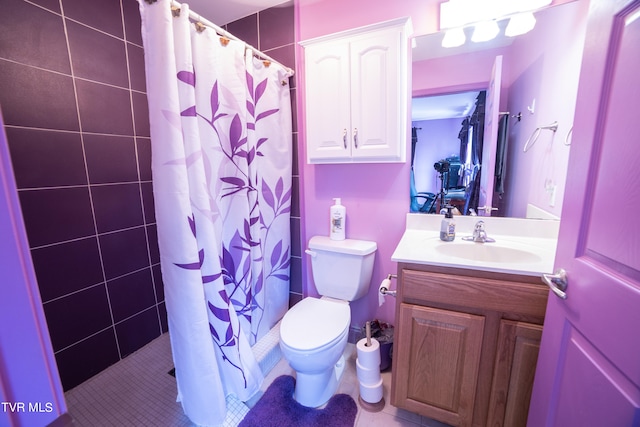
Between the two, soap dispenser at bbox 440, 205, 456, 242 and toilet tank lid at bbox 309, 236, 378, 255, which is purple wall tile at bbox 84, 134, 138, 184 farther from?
soap dispenser at bbox 440, 205, 456, 242

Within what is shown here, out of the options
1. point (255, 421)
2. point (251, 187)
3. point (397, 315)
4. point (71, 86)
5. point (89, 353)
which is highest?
point (71, 86)

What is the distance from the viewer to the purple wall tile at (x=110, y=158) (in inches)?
58.7

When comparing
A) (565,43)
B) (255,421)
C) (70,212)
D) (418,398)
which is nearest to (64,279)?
(70,212)

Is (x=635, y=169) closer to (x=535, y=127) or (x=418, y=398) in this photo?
(x=535, y=127)

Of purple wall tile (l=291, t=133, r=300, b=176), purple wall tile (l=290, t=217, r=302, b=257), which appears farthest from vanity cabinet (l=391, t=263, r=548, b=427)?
purple wall tile (l=291, t=133, r=300, b=176)

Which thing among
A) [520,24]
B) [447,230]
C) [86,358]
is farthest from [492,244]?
[86,358]

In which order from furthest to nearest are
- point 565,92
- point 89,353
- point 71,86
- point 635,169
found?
point 89,353, point 71,86, point 565,92, point 635,169

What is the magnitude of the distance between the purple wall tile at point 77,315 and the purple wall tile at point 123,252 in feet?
0.41

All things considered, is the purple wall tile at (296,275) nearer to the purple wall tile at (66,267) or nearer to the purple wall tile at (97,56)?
the purple wall tile at (66,267)

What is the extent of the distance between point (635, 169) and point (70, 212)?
2.18 m

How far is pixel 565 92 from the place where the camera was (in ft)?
3.75

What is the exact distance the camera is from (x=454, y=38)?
136 centimetres

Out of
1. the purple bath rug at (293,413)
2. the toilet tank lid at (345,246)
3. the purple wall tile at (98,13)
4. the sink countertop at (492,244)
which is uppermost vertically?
the purple wall tile at (98,13)

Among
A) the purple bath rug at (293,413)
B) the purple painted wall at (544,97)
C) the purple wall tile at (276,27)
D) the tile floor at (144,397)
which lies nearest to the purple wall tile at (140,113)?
the purple wall tile at (276,27)
